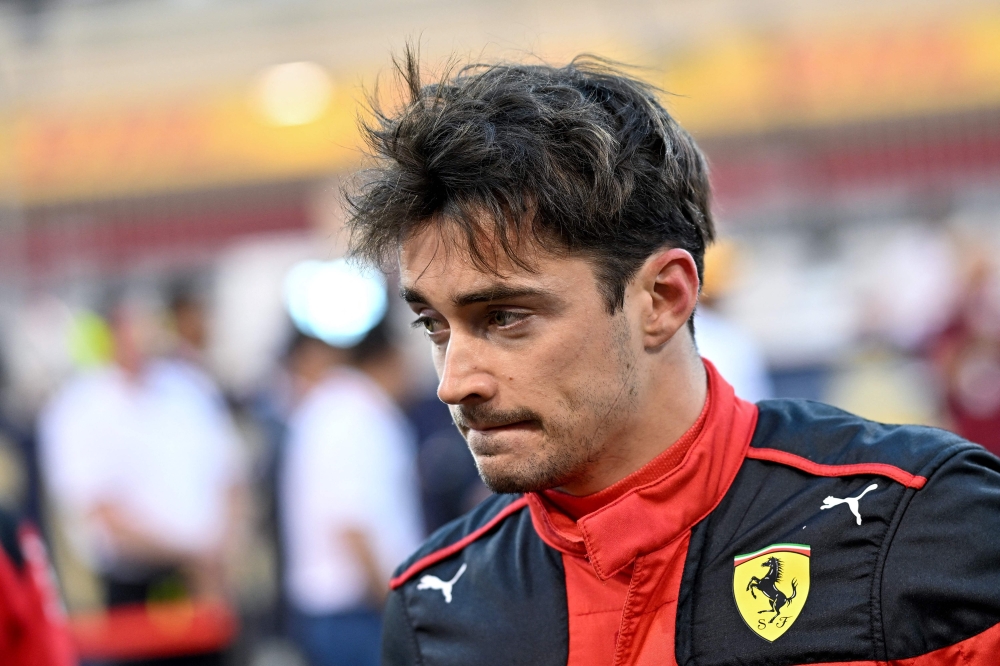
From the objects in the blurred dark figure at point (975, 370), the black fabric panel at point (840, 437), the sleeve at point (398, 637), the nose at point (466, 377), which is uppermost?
the nose at point (466, 377)

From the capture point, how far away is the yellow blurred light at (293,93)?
14.8m

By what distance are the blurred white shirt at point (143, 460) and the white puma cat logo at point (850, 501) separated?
399 centimetres

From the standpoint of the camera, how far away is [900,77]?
12.9 meters

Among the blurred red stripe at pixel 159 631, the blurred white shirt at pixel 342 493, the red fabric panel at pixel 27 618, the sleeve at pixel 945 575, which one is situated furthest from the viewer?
the blurred red stripe at pixel 159 631

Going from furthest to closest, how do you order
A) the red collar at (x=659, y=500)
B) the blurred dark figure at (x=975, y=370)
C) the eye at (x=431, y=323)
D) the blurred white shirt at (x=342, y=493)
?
the blurred dark figure at (x=975, y=370)
the blurred white shirt at (x=342, y=493)
the eye at (x=431, y=323)
the red collar at (x=659, y=500)

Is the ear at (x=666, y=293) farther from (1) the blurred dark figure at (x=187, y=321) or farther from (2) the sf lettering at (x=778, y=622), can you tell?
(1) the blurred dark figure at (x=187, y=321)

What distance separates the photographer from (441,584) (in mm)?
1992

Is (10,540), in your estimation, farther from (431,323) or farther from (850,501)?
(850,501)

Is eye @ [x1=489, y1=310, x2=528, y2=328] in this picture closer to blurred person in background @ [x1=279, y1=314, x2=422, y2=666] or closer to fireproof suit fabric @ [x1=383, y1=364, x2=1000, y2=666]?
fireproof suit fabric @ [x1=383, y1=364, x2=1000, y2=666]

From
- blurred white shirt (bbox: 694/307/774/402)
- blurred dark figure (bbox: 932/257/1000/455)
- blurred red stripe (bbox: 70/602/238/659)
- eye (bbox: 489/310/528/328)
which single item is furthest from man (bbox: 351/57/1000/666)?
blurred dark figure (bbox: 932/257/1000/455)

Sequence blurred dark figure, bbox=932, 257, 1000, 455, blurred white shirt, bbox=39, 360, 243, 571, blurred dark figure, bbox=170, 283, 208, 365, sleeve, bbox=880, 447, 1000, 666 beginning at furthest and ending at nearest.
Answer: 1. blurred dark figure, bbox=170, 283, 208, 365
2. blurred dark figure, bbox=932, 257, 1000, 455
3. blurred white shirt, bbox=39, 360, 243, 571
4. sleeve, bbox=880, 447, 1000, 666

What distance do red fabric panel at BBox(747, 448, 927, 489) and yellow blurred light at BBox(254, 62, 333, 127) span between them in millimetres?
13296

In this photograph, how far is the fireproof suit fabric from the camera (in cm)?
158

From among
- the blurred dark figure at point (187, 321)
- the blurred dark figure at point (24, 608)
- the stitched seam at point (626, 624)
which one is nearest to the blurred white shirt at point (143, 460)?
the blurred dark figure at point (187, 321)
